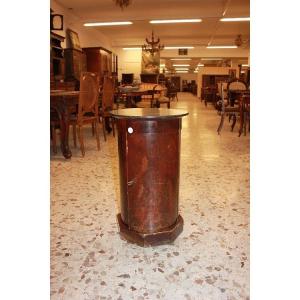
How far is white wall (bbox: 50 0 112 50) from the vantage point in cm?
919

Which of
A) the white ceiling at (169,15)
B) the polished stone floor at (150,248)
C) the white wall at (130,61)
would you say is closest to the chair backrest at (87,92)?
the polished stone floor at (150,248)

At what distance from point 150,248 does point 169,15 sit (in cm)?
962

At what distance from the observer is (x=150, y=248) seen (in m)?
1.84

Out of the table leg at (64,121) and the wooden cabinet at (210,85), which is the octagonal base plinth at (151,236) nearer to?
the table leg at (64,121)

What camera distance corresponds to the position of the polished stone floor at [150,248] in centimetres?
146

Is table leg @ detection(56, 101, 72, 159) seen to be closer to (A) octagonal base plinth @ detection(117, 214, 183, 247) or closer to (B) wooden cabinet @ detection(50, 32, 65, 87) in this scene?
(A) octagonal base plinth @ detection(117, 214, 183, 247)

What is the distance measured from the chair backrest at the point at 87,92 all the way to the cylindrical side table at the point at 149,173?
92.3 inches

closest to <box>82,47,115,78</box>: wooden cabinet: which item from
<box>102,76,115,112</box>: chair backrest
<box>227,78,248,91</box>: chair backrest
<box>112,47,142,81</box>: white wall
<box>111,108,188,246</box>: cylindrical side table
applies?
<box>227,78,248,91</box>: chair backrest
